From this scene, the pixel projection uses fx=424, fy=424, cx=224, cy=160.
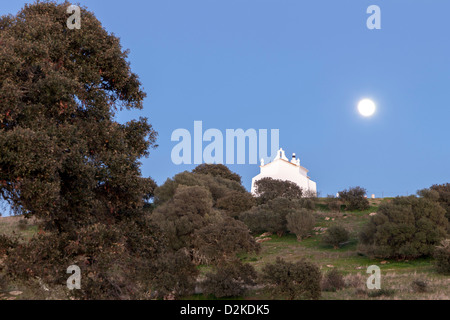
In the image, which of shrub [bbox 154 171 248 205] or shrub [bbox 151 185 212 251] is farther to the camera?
shrub [bbox 154 171 248 205]

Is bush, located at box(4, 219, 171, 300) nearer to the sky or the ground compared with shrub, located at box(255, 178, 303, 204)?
nearer to the ground

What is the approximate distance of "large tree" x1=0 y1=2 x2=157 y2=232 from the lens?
1137 centimetres

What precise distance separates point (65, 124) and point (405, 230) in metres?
34.6

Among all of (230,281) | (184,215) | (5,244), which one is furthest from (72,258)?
(184,215)

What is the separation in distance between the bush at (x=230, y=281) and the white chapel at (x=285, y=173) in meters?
59.0

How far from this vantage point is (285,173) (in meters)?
84.6

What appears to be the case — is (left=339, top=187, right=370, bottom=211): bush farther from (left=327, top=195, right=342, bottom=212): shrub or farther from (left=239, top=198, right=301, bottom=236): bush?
(left=239, top=198, right=301, bottom=236): bush

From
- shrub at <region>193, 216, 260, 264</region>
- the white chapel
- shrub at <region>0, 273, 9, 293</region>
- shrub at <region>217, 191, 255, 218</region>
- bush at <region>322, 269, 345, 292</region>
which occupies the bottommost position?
bush at <region>322, 269, 345, 292</region>

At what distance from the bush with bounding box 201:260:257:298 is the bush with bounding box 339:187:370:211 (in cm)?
4448

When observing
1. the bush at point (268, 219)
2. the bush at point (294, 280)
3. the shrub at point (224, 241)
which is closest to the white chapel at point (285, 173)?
the bush at point (268, 219)

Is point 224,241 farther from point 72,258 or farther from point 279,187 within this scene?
point 279,187

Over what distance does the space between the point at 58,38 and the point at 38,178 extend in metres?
5.67

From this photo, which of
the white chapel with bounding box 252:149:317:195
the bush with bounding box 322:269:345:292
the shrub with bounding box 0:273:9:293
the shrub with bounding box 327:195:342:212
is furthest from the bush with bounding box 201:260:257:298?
the white chapel with bounding box 252:149:317:195

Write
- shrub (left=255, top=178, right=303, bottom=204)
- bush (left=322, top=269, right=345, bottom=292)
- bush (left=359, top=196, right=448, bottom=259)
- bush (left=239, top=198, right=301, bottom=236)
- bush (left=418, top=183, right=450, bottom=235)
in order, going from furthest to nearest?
shrub (left=255, top=178, right=303, bottom=204)
bush (left=239, top=198, right=301, bottom=236)
bush (left=418, top=183, right=450, bottom=235)
bush (left=359, top=196, right=448, bottom=259)
bush (left=322, top=269, right=345, bottom=292)
